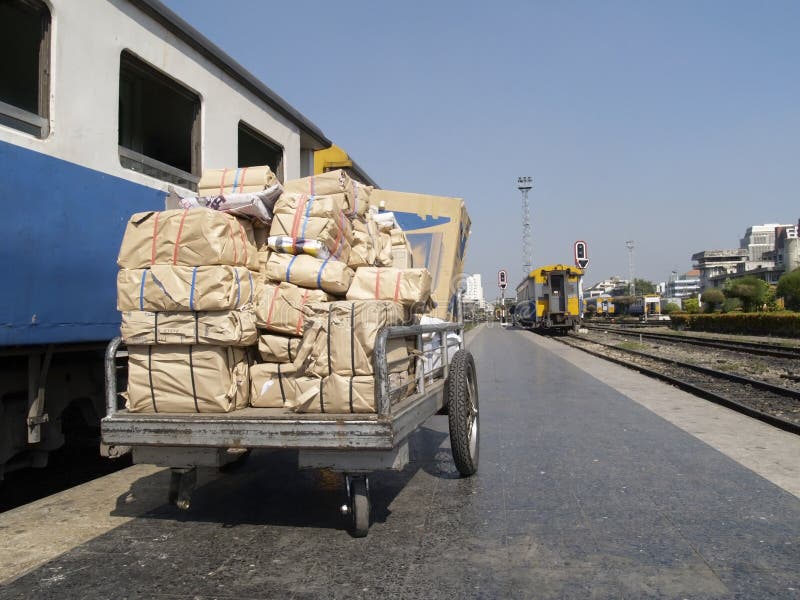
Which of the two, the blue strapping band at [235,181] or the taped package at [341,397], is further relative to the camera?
the blue strapping band at [235,181]

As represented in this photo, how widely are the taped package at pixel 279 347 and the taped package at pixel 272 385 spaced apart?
0.05 m

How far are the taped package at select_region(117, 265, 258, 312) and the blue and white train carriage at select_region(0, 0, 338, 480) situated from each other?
2.36 feet

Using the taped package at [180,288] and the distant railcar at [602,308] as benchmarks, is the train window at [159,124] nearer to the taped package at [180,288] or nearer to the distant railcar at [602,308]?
the taped package at [180,288]

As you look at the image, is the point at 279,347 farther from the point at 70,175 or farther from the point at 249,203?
the point at 70,175

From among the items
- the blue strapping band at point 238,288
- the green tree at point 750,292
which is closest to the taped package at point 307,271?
the blue strapping band at point 238,288

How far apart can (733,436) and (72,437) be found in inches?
279

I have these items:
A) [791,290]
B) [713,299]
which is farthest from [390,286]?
[713,299]

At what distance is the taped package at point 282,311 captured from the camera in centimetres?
397

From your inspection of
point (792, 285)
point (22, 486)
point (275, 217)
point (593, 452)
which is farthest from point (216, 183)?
point (792, 285)

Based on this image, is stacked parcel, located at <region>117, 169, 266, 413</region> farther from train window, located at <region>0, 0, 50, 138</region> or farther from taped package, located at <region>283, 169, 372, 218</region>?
train window, located at <region>0, 0, 50, 138</region>

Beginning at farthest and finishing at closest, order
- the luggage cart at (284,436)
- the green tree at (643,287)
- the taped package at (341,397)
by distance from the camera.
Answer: the green tree at (643,287), the taped package at (341,397), the luggage cart at (284,436)

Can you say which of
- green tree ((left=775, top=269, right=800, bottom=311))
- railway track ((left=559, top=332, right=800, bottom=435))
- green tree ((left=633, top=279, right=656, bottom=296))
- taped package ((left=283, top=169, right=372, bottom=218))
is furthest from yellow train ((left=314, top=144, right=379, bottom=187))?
green tree ((left=633, top=279, right=656, bottom=296))

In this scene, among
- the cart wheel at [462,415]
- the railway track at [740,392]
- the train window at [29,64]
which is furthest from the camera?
the railway track at [740,392]

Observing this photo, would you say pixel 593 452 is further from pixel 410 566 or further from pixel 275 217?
pixel 275 217
